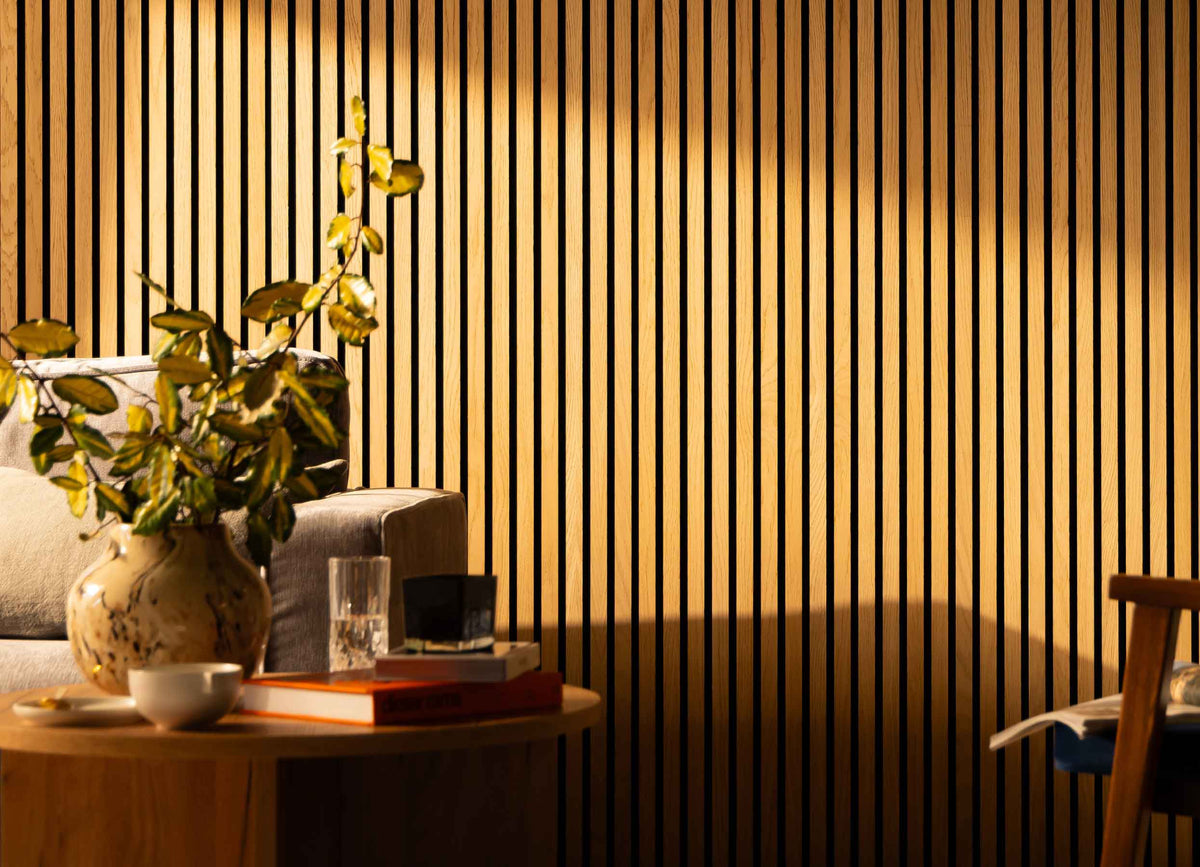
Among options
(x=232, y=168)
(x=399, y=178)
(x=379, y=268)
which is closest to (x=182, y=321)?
(x=399, y=178)

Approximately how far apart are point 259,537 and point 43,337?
29 cm

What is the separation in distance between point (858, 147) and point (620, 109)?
1.68 feet

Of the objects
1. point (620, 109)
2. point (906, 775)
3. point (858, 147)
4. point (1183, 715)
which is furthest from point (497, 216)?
point (1183, 715)

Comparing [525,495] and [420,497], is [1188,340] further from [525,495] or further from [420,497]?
[420,497]

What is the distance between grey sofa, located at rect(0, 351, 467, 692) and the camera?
1594 mm

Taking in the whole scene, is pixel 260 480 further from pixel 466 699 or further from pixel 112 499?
pixel 466 699

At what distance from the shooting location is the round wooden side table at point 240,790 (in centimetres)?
94

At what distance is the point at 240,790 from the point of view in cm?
99

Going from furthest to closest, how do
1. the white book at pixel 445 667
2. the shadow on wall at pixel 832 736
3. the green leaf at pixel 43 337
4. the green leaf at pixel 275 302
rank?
the shadow on wall at pixel 832 736, the green leaf at pixel 275 302, the green leaf at pixel 43 337, the white book at pixel 445 667

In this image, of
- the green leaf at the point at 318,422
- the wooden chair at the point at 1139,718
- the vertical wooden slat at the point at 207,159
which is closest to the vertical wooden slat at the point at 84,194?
the vertical wooden slat at the point at 207,159

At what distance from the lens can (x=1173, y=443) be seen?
2.47 metres

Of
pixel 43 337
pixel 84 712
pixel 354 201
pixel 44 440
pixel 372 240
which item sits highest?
pixel 354 201

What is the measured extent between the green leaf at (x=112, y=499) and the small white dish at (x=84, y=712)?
207mm

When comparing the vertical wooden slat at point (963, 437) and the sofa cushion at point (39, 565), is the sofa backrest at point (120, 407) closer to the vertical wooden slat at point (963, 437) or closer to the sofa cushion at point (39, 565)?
the sofa cushion at point (39, 565)
